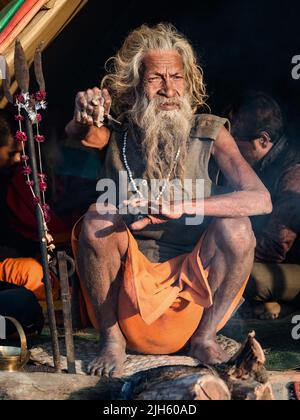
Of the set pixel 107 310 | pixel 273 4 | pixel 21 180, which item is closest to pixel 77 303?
pixel 107 310

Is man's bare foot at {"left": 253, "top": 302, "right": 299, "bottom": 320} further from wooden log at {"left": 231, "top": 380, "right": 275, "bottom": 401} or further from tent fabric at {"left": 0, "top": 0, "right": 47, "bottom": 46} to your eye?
tent fabric at {"left": 0, "top": 0, "right": 47, "bottom": 46}

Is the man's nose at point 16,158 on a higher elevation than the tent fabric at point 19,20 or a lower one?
lower

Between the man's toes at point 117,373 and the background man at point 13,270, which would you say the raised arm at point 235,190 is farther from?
the background man at point 13,270

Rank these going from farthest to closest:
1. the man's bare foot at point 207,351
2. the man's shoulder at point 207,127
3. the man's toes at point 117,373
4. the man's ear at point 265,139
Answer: the man's ear at point 265,139
the man's shoulder at point 207,127
the man's bare foot at point 207,351
the man's toes at point 117,373

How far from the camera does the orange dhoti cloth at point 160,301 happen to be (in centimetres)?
586

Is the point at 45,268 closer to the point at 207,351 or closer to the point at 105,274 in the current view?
the point at 105,274

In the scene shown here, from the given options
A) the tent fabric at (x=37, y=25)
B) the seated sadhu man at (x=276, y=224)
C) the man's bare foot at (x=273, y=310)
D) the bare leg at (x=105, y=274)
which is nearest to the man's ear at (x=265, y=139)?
the seated sadhu man at (x=276, y=224)

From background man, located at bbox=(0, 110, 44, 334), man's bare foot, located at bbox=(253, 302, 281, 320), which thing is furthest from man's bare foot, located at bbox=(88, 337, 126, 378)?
man's bare foot, located at bbox=(253, 302, 281, 320)

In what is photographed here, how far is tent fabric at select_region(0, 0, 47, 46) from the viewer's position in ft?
19.9

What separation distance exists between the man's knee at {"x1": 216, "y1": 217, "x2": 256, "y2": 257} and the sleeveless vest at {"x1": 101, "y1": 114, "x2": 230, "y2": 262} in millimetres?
341

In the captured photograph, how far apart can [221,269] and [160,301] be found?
0.36 metres

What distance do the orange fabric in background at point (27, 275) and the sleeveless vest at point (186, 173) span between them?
76 cm

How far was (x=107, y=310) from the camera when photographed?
5.95 meters

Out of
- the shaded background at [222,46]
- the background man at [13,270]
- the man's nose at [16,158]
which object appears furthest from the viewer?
the shaded background at [222,46]
